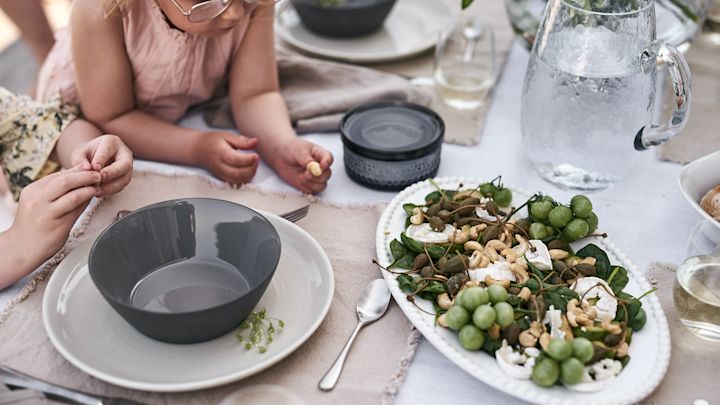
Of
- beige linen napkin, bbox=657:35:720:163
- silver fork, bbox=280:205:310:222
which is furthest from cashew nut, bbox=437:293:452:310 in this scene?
beige linen napkin, bbox=657:35:720:163

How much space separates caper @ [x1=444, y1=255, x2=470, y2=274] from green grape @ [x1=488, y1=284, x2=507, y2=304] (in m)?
0.06

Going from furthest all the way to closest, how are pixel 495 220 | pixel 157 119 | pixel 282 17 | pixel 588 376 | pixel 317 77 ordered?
pixel 282 17 < pixel 317 77 < pixel 157 119 < pixel 495 220 < pixel 588 376

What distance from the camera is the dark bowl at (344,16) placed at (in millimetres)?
1173

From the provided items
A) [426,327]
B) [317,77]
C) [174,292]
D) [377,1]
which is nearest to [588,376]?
[426,327]

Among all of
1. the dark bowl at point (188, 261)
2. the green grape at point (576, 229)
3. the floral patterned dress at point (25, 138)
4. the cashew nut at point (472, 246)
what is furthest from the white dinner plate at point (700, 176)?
the floral patterned dress at point (25, 138)

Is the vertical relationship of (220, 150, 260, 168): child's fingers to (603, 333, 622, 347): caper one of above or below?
below

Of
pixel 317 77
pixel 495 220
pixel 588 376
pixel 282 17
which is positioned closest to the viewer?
pixel 588 376

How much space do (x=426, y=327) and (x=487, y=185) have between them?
0.23 m

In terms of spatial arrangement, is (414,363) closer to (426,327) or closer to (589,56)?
(426,327)

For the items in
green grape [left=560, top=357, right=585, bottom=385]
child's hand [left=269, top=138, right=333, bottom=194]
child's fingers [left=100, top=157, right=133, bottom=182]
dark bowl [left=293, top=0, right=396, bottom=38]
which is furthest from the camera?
dark bowl [left=293, top=0, right=396, bottom=38]

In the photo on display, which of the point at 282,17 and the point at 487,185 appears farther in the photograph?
the point at 282,17

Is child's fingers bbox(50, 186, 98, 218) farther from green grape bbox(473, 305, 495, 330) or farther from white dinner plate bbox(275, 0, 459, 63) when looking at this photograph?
white dinner plate bbox(275, 0, 459, 63)

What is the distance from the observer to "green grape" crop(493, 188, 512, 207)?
79 cm

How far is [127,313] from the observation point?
0.59 metres
